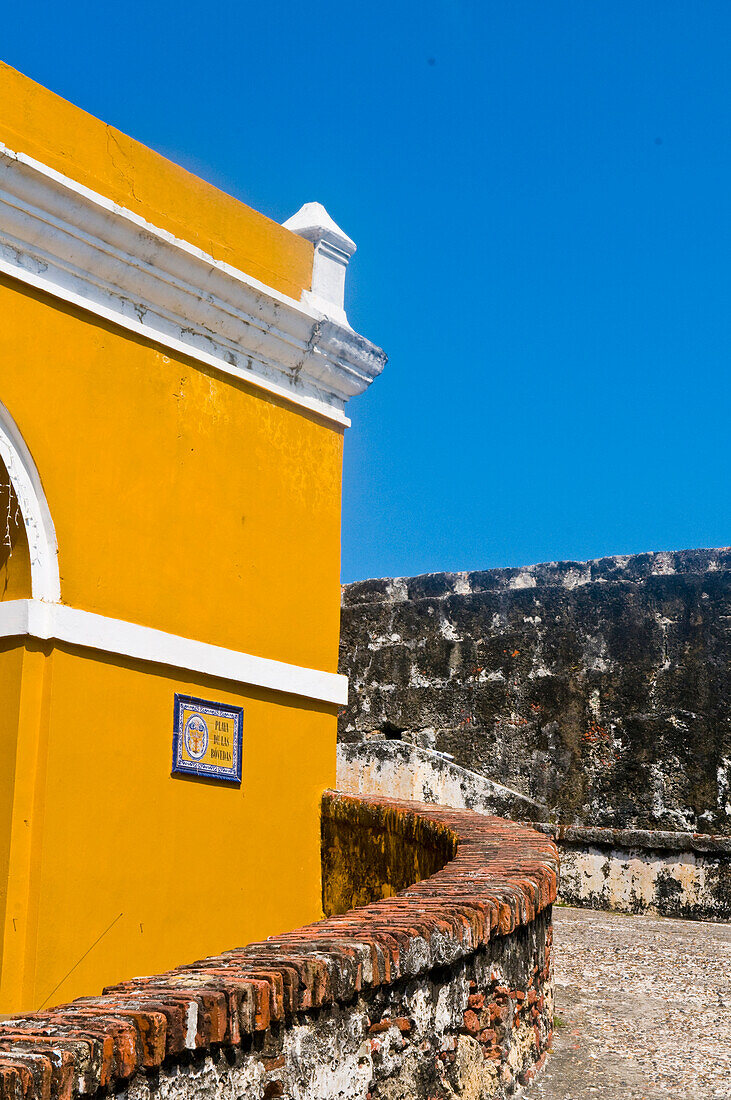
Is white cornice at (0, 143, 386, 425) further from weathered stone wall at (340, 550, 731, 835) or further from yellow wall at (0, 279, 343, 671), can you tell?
weathered stone wall at (340, 550, 731, 835)

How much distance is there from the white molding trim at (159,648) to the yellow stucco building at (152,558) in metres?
0.01

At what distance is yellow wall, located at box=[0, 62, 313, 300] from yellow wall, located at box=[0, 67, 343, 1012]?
0.04ft

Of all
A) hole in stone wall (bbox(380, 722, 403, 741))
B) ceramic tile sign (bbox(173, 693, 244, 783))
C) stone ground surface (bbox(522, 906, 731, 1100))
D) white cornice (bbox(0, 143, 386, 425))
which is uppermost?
white cornice (bbox(0, 143, 386, 425))

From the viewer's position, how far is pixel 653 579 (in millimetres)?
9141

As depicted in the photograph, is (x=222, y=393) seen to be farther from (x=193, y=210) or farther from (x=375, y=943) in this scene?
(x=375, y=943)

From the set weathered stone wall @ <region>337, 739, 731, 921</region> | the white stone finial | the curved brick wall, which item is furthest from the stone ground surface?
the white stone finial

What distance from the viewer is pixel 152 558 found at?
573cm

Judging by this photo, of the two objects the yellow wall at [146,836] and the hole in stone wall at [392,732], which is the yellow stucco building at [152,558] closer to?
the yellow wall at [146,836]

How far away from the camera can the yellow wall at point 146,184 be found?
5387mm

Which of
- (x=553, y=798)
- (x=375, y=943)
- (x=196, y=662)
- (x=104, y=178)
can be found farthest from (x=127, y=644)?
(x=553, y=798)

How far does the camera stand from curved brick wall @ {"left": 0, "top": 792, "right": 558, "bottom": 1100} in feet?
7.14

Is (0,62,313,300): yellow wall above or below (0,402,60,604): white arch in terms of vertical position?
above

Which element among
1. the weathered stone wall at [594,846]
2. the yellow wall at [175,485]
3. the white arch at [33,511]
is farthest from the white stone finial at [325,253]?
the weathered stone wall at [594,846]

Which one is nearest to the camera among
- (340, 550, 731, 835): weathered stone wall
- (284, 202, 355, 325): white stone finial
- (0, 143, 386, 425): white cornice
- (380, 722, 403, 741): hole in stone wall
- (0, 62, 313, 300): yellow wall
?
(0, 143, 386, 425): white cornice
